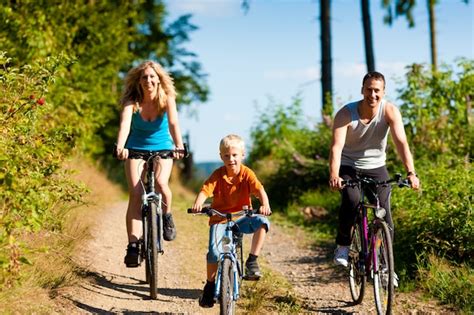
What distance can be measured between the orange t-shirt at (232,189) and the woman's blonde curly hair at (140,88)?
131 cm

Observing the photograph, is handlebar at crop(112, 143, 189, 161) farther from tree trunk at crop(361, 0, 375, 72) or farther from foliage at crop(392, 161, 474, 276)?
tree trunk at crop(361, 0, 375, 72)

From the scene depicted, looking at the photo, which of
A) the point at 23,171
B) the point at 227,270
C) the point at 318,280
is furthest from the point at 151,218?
the point at 318,280

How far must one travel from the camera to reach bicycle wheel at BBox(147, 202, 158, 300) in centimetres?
634

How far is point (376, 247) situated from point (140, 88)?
2.68m

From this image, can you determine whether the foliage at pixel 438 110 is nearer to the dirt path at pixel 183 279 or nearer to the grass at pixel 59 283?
the dirt path at pixel 183 279

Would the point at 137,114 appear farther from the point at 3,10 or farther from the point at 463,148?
the point at 463,148

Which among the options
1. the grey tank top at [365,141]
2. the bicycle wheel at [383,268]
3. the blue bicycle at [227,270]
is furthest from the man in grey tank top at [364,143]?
the blue bicycle at [227,270]

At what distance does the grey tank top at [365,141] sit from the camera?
613 cm

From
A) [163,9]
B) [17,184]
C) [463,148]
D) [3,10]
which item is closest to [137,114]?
[17,184]

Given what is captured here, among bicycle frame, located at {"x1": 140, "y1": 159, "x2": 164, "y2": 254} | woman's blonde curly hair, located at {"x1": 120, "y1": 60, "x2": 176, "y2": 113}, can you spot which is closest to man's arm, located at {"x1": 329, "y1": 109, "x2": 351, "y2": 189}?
bicycle frame, located at {"x1": 140, "y1": 159, "x2": 164, "y2": 254}

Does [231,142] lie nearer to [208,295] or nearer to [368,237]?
[208,295]

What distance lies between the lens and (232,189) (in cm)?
584

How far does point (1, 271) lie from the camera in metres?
5.29

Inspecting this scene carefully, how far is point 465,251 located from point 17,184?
4354 mm
